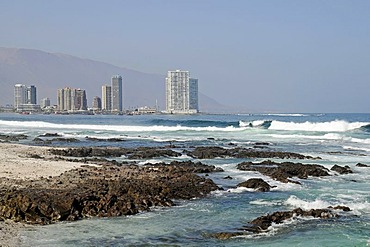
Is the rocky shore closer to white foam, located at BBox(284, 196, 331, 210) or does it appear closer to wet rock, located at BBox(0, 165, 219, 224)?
wet rock, located at BBox(0, 165, 219, 224)

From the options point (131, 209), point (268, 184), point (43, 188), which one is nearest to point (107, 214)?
point (131, 209)

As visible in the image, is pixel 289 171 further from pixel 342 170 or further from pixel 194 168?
pixel 194 168

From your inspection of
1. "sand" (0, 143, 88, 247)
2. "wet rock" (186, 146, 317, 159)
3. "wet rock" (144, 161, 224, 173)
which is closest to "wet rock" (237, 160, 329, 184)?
"wet rock" (144, 161, 224, 173)

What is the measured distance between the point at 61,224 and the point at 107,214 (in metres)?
1.30

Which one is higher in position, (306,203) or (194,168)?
(194,168)

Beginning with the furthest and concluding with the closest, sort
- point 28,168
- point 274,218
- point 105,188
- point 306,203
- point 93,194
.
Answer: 1. point 28,168
2. point 105,188
3. point 306,203
4. point 93,194
5. point 274,218

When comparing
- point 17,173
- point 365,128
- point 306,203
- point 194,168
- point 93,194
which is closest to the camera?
point 93,194

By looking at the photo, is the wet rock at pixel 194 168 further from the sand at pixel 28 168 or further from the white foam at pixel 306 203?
the white foam at pixel 306 203

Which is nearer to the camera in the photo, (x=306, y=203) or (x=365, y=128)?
(x=306, y=203)

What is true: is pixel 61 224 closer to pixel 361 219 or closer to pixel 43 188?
pixel 43 188

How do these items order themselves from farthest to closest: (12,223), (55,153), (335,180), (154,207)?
(55,153) < (335,180) < (154,207) < (12,223)

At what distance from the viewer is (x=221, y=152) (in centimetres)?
2950

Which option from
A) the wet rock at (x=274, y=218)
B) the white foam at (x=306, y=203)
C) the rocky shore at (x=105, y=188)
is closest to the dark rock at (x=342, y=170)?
the rocky shore at (x=105, y=188)

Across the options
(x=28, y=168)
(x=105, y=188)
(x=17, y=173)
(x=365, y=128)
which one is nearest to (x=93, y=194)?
(x=105, y=188)
